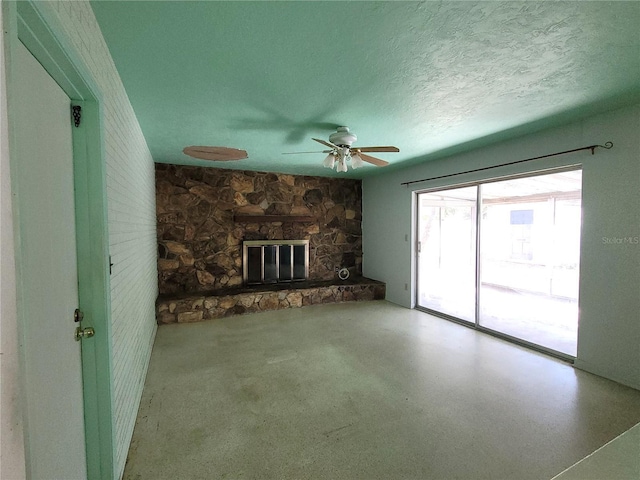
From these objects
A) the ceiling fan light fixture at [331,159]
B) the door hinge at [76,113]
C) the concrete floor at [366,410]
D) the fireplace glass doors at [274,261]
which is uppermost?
the ceiling fan light fixture at [331,159]

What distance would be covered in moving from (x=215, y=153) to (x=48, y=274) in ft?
9.87

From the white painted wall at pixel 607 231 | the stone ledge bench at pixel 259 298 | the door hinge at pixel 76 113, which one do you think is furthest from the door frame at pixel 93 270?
the white painted wall at pixel 607 231

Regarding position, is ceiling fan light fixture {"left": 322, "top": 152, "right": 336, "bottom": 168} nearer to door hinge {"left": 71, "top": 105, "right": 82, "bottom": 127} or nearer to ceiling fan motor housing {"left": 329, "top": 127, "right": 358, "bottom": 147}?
ceiling fan motor housing {"left": 329, "top": 127, "right": 358, "bottom": 147}

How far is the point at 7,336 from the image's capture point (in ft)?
1.82

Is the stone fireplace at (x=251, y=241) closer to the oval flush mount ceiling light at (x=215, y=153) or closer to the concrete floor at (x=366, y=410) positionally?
the oval flush mount ceiling light at (x=215, y=153)

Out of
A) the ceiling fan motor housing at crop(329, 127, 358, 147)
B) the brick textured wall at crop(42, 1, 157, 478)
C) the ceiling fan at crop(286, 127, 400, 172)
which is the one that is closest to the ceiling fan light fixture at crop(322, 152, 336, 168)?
the ceiling fan at crop(286, 127, 400, 172)

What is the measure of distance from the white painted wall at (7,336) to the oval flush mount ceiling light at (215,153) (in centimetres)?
303

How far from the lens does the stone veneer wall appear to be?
433 cm

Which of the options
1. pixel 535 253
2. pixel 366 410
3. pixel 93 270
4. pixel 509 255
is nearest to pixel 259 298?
pixel 366 410

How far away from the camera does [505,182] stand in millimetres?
3432

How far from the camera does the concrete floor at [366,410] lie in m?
1.58

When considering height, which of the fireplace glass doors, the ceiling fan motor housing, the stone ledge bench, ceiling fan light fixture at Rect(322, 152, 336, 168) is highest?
the ceiling fan motor housing

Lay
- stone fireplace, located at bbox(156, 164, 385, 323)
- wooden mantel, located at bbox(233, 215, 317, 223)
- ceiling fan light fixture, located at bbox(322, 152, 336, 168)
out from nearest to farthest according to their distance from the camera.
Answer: ceiling fan light fixture, located at bbox(322, 152, 336, 168)
stone fireplace, located at bbox(156, 164, 385, 323)
wooden mantel, located at bbox(233, 215, 317, 223)

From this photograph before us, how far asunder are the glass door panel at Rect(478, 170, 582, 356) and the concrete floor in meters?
0.84
